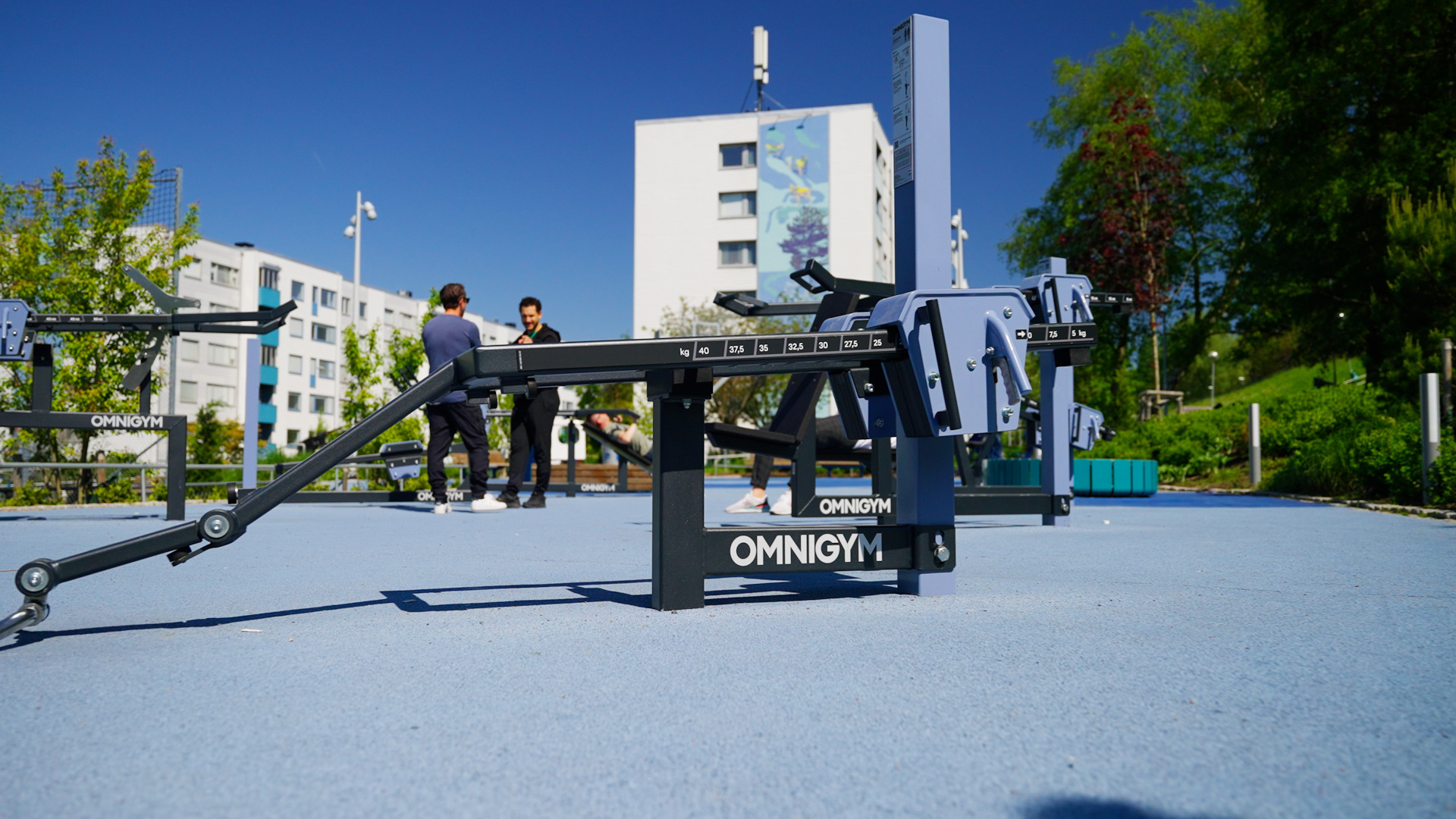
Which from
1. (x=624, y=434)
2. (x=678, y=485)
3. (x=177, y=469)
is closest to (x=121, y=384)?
(x=177, y=469)

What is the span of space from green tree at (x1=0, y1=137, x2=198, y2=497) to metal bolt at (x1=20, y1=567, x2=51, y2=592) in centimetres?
1076

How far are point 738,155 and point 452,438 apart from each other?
36.6 metres

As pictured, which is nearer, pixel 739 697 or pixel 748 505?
pixel 739 697

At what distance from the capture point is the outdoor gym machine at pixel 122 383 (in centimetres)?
668

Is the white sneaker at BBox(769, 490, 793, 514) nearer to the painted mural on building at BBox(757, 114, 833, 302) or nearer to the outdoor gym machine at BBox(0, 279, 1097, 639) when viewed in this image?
the outdoor gym machine at BBox(0, 279, 1097, 639)

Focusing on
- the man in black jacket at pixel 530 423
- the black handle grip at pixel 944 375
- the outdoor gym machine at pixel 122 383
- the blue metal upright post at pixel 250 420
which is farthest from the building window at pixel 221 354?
the black handle grip at pixel 944 375

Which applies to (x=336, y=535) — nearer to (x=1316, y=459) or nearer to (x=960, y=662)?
(x=960, y=662)

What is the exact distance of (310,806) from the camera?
1.37 m

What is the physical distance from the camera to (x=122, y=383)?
6902 millimetres

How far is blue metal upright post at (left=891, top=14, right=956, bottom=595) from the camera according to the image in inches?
132

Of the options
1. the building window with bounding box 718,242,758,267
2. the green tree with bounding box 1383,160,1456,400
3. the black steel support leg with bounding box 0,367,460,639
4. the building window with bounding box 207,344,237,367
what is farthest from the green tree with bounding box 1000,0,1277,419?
the building window with bounding box 207,344,237,367

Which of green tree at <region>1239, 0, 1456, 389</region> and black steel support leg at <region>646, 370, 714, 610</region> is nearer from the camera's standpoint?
black steel support leg at <region>646, 370, 714, 610</region>

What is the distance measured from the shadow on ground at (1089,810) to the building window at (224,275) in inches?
2240

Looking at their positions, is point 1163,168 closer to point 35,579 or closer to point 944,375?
point 944,375
